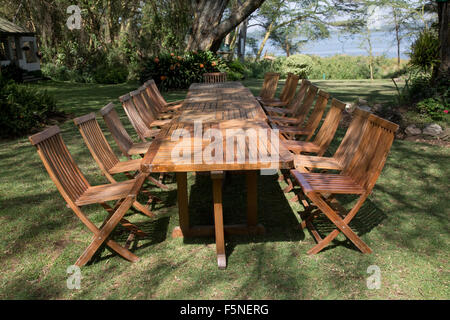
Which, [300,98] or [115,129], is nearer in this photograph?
[115,129]

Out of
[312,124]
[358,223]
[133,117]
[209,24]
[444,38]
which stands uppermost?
[209,24]

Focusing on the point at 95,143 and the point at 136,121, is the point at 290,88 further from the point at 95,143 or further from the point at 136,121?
the point at 95,143

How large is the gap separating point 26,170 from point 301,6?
32.3 metres

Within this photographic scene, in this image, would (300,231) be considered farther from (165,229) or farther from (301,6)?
(301,6)

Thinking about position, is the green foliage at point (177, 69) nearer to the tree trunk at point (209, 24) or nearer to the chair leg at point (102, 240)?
the tree trunk at point (209, 24)

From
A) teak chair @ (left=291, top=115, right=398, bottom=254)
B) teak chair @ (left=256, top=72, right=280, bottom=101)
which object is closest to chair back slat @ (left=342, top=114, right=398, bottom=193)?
teak chair @ (left=291, top=115, right=398, bottom=254)

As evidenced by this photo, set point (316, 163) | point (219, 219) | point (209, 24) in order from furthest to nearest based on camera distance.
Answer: point (209, 24) → point (316, 163) → point (219, 219)

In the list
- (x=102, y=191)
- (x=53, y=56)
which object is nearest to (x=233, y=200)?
(x=102, y=191)

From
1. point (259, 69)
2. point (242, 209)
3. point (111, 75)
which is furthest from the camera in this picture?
point (259, 69)

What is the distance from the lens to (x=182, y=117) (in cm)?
422

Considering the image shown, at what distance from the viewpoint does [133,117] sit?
4.98 meters

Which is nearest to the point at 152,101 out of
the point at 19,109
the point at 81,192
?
the point at 19,109

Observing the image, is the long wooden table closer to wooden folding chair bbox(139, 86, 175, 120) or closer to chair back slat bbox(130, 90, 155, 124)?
chair back slat bbox(130, 90, 155, 124)

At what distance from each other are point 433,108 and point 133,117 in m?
5.43
